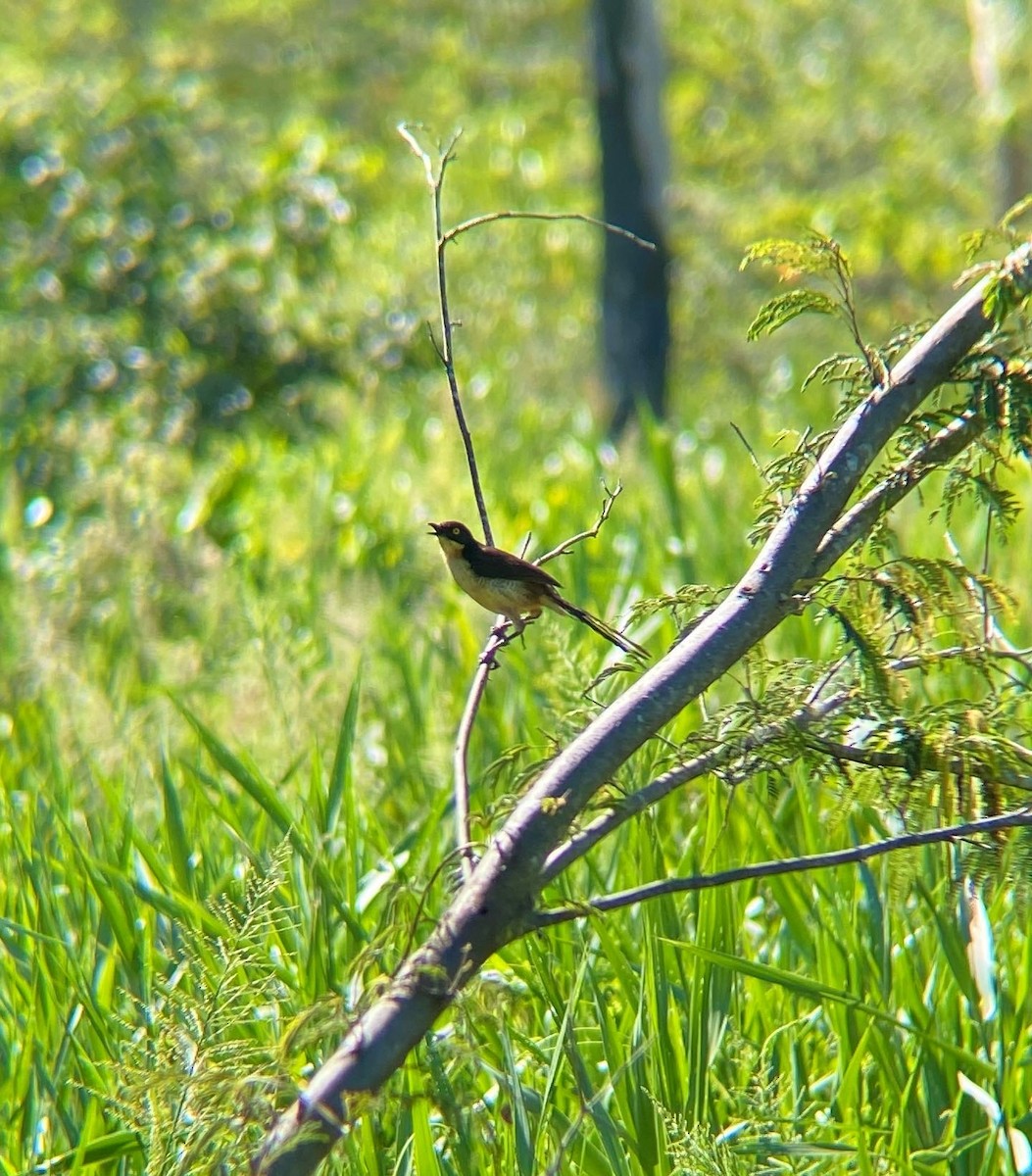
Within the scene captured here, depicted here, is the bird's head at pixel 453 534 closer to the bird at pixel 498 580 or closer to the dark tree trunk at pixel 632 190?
the bird at pixel 498 580

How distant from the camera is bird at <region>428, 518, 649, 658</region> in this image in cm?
254

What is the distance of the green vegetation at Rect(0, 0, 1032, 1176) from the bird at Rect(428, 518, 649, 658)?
0.35 feet

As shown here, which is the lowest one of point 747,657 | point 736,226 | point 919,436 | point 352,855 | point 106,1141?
point 106,1141

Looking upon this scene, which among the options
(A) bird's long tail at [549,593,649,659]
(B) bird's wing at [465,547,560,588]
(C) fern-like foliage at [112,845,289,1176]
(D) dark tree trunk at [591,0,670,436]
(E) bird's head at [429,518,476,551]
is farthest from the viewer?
(D) dark tree trunk at [591,0,670,436]

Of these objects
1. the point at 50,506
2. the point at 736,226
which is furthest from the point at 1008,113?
the point at 50,506

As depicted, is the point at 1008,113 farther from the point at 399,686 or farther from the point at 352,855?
the point at 352,855

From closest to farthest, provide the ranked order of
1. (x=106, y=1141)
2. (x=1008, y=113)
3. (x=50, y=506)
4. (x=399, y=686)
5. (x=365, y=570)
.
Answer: (x=106, y=1141), (x=399, y=686), (x=365, y=570), (x=50, y=506), (x=1008, y=113)

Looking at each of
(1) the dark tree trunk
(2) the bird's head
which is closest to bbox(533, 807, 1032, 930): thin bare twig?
(2) the bird's head

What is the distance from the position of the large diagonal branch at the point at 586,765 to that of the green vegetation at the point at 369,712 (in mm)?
64

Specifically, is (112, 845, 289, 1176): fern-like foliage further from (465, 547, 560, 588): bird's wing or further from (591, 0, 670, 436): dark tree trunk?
(591, 0, 670, 436): dark tree trunk

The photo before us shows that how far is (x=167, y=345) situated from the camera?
7.74 meters

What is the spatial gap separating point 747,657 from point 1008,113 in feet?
39.6

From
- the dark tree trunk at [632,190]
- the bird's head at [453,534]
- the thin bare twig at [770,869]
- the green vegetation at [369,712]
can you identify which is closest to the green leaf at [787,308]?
the green vegetation at [369,712]

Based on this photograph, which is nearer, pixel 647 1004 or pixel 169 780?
pixel 647 1004
